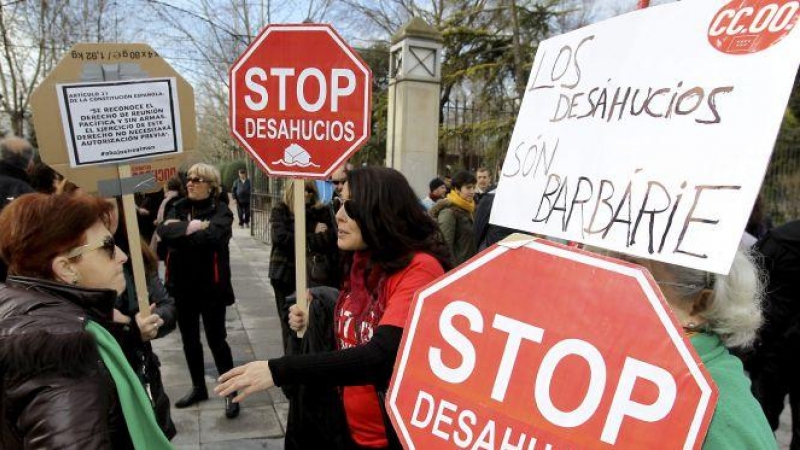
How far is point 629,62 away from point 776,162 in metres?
11.0

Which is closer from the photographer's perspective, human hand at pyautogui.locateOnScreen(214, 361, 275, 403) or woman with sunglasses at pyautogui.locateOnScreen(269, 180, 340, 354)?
human hand at pyautogui.locateOnScreen(214, 361, 275, 403)

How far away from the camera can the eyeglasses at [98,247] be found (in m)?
1.74

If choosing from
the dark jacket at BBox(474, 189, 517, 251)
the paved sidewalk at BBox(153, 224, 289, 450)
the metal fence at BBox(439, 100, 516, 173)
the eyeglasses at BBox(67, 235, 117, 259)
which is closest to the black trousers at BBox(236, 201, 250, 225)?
the metal fence at BBox(439, 100, 516, 173)

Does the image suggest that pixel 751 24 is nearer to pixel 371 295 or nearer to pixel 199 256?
pixel 371 295

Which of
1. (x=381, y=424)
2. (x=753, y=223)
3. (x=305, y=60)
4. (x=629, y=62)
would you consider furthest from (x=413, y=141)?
(x=629, y=62)

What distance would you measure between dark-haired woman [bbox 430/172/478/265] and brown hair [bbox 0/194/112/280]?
13.2 feet

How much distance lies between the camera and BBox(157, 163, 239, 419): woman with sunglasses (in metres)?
4.04

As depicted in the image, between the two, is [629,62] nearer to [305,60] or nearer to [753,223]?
[305,60]

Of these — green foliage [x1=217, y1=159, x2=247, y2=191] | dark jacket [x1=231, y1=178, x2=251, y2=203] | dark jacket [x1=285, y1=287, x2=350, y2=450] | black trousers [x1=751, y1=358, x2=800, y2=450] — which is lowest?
green foliage [x1=217, y1=159, x2=247, y2=191]

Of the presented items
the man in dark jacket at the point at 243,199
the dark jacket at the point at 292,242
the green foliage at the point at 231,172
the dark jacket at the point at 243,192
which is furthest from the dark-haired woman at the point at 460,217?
the green foliage at the point at 231,172

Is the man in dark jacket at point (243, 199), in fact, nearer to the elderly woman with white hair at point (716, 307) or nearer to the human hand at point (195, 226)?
the human hand at point (195, 226)

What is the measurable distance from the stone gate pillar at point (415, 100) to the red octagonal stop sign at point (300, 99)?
606 cm

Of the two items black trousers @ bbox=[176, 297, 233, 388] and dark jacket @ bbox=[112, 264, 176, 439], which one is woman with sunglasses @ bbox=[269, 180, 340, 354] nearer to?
black trousers @ bbox=[176, 297, 233, 388]

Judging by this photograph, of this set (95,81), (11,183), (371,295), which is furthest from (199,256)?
(371,295)
